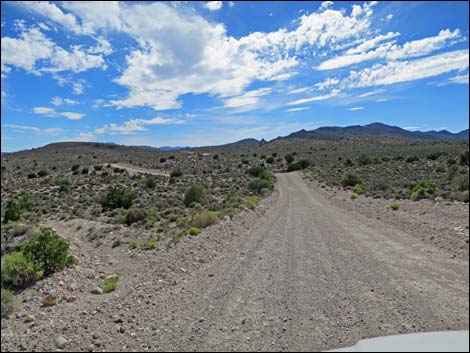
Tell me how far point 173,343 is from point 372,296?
3678mm

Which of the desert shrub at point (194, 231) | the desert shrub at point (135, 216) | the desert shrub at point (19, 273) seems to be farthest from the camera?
the desert shrub at point (135, 216)

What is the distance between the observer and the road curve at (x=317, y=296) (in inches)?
213

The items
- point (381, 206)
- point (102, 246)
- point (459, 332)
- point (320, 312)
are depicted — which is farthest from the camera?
point (381, 206)

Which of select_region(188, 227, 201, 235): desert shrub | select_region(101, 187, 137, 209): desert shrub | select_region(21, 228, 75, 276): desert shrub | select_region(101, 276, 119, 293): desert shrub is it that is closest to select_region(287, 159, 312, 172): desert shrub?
select_region(101, 187, 137, 209): desert shrub

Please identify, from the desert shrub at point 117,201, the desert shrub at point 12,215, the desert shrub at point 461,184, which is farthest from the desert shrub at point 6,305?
the desert shrub at point 461,184

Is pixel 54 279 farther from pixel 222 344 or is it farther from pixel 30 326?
pixel 222 344

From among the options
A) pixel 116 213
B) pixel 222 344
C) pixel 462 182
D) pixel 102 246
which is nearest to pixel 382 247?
pixel 222 344

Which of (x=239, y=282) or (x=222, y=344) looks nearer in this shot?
(x=222, y=344)

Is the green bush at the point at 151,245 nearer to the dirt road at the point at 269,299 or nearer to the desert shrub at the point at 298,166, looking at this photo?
Answer: the dirt road at the point at 269,299

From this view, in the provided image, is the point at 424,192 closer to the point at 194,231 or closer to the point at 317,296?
the point at 194,231

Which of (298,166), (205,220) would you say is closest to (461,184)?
(205,220)

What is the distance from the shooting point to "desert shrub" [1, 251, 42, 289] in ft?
31.0

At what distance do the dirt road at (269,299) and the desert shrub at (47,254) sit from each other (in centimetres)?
57

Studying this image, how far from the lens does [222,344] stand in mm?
5367
